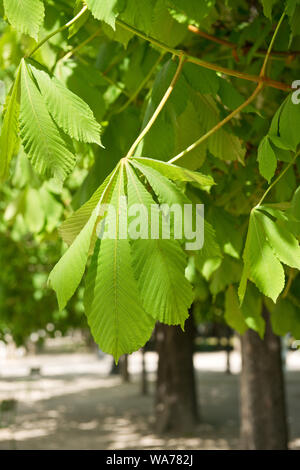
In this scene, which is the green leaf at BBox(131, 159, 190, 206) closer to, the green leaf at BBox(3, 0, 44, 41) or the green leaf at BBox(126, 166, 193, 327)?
the green leaf at BBox(126, 166, 193, 327)

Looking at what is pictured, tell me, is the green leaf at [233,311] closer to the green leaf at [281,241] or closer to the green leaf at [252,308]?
the green leaf at [252,308]

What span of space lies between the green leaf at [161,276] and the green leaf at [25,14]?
18.2 inches

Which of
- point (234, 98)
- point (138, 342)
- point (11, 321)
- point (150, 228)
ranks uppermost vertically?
point (11, 321)

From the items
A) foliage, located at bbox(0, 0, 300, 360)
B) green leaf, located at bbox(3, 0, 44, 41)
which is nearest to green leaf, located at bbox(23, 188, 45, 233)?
foliage, located at bbox(0, 0, 300, 360)

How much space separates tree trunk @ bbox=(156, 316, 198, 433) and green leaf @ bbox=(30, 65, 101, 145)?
9795 millimetres

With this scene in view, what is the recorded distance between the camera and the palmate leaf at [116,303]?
118 cm

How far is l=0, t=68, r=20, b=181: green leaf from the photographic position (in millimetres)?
1409

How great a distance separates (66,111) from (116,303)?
19.4 inches

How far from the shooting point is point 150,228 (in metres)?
1.21

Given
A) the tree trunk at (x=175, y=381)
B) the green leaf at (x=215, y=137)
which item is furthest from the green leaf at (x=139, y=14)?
the tree trunk at (x=175, y=381)

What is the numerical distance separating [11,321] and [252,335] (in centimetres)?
522

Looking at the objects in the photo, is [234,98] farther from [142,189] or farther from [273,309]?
[273,309]

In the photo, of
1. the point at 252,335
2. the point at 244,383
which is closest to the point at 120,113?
the point at 252,335
